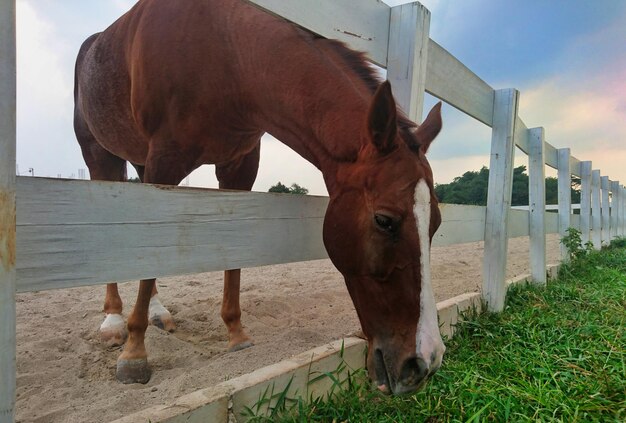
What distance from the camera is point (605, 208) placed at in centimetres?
1059

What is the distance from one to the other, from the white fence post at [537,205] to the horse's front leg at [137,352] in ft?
12.6

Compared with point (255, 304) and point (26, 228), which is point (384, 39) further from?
point (255, 304)

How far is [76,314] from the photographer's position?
11.3 feet

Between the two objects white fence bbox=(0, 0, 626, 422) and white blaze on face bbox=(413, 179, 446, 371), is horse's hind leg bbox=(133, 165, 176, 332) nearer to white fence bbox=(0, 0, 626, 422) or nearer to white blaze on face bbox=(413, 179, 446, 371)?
white fence bbox=(0, 0, 626, 422)

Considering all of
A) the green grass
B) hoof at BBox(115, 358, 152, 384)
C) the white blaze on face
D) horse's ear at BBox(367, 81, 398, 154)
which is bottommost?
hoof at BBox(115, 358, 152, 384)

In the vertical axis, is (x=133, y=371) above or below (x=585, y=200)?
below

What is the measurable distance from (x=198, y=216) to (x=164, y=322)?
6.62 ft

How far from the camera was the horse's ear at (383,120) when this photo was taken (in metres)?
1.45

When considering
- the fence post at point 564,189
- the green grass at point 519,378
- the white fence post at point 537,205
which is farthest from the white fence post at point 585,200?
the green grass at point 519,378

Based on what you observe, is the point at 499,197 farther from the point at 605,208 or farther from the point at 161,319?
the point at 605,208

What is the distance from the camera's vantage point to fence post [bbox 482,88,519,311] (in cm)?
327

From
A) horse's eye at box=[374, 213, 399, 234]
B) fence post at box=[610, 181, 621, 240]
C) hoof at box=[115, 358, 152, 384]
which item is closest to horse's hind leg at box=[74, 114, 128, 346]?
hoof at box=[115, 358, 152, 384]

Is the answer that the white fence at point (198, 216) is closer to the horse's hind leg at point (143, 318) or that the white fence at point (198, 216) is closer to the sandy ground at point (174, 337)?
the sandy ground at point (174, 337)

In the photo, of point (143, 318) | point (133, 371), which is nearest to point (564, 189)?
point (143, 318)
